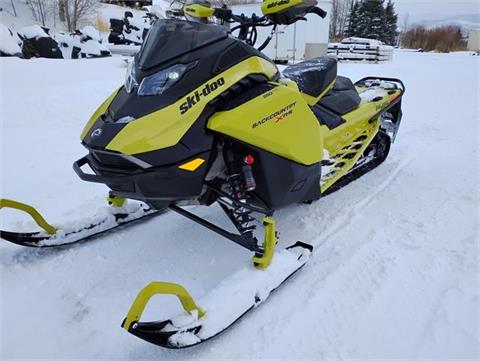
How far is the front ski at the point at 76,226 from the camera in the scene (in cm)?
241

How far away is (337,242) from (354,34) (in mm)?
36788

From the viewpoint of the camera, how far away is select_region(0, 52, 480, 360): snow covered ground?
186 cm

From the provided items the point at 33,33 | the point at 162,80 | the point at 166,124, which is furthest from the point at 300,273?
the point at 33,33

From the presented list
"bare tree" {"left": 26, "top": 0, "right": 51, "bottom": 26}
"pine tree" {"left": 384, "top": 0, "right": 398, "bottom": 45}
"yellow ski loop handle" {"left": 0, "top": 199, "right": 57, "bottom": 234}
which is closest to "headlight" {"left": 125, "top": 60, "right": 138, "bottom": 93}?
"yellow ski loop handle" {"left": 0, "top": 199, "right": 57, "bottom": 234}

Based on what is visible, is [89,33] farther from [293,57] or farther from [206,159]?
[206,159]

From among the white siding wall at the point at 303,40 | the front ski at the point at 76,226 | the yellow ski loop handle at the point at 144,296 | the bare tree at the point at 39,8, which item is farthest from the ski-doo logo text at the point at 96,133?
the bare tree at the point at 39,8

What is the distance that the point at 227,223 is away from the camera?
9.80 feet

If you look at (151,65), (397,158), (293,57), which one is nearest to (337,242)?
(151,65)

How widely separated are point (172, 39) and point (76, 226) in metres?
1.44

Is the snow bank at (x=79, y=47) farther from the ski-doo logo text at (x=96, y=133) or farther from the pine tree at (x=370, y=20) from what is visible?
the pine tree at (x=370, y=20)

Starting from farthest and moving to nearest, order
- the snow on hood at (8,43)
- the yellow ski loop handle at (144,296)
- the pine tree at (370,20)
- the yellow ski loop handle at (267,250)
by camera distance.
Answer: the pine tree at (370,20), the snow on hood at (8,43), the yellow ski loop handle at (267,250), the yellow ski loop handle at (144,296)

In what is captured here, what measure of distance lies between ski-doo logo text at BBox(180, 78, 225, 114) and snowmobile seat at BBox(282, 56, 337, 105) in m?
1.20

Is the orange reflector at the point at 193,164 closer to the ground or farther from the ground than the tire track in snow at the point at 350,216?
farther from the ground

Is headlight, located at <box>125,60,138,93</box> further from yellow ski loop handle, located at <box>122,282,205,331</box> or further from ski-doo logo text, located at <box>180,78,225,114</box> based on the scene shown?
yellow ski loop handle, located at <box>122,282,205,331</box>
